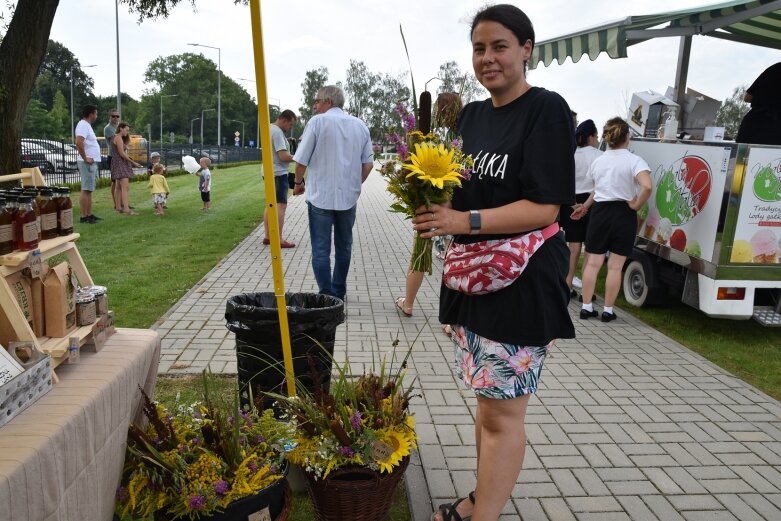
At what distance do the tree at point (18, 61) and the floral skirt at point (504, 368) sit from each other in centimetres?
1002

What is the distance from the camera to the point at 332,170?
224 inches

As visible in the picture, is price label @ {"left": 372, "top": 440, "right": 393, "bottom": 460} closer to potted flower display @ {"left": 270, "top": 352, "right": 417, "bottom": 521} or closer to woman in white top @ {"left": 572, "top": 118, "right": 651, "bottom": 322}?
potted flower display @ {"left": 270, "top": 352, "right": 417, "bottom": 521}

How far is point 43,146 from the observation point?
21516 mm

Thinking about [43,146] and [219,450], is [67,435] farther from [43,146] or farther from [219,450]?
[43,146]

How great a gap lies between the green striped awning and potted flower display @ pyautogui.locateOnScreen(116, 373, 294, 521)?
17.8 ft

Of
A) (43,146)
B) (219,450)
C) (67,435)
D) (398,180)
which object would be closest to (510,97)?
(398,180)

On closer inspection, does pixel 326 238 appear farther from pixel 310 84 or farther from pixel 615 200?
pixel 310 84

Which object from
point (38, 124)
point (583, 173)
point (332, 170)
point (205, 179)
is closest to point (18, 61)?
point (205, 179)

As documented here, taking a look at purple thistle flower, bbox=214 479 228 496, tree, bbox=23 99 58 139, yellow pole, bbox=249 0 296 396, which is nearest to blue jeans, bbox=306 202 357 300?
yellow pole, bbox=249 0 296 396

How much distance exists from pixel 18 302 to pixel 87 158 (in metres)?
10.2

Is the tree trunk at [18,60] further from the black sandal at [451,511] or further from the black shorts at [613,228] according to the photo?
the black sandal at [451,511]

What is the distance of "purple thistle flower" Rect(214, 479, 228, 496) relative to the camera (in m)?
2.16

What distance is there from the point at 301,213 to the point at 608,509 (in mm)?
12740

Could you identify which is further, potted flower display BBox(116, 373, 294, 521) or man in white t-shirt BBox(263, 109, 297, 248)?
→ man in white t-shirt BBox(263, 109, 297, 248)
